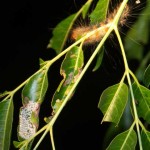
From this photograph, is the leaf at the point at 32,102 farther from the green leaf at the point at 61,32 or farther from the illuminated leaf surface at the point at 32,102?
the green leaf at the point at 61,32

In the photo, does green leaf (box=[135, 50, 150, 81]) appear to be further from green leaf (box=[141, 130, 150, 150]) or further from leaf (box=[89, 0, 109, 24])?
green leaf (box=[141, 130, 150, 150])

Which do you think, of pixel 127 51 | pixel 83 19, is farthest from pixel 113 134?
pixel 83 19

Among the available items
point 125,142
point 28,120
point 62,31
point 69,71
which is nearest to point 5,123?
point 28,120

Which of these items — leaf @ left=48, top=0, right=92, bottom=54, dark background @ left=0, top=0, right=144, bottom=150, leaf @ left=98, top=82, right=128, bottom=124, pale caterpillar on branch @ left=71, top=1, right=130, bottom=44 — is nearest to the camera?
Result: leaf @ left=98, top=82, right=128, bottom=124

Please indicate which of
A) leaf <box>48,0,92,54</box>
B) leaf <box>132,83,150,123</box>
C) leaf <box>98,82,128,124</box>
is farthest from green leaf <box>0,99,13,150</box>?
leaf <box>48,0,92,54</box>

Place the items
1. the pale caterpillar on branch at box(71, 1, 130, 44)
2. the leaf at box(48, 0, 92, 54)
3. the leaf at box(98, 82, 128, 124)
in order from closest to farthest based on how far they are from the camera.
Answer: the leaf at box(98, 82, 128, 124) < the pale caterpillar on branch at box(71, 1, 130, 44) < the leaf at box(48, 0, 92, 54)

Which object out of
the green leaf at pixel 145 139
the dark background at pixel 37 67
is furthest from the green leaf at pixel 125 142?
the dark background at pixel 37 67
